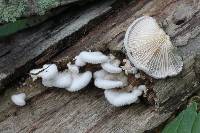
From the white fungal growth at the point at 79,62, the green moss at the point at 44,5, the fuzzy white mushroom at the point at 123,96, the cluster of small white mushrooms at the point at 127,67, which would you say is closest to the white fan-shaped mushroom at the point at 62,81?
the cluster of small white mushrooms at the point at 127,67

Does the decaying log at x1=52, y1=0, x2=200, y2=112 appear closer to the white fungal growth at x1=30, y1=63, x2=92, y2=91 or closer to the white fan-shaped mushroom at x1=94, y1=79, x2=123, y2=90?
the white fungal growth at x1=30, y1=63, x2=92, y2=91

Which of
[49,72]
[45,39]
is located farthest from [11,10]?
[49,72]

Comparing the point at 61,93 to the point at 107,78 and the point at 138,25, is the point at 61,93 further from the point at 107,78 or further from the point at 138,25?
the point at 138,25

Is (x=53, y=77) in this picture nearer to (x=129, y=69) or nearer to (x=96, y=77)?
(x=96, y=77)

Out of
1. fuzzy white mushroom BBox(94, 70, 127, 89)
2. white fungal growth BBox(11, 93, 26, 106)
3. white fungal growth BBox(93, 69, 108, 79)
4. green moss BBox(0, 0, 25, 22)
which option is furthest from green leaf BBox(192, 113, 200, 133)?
green moss BBox(0, 0, 25, 22)

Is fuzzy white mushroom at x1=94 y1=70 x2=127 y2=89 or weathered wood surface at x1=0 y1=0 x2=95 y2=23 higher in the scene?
weathered wood surface at x1=0 y1=0 x2=95 y2=23

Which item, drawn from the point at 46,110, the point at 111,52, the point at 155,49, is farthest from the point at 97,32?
the point at 46,110
